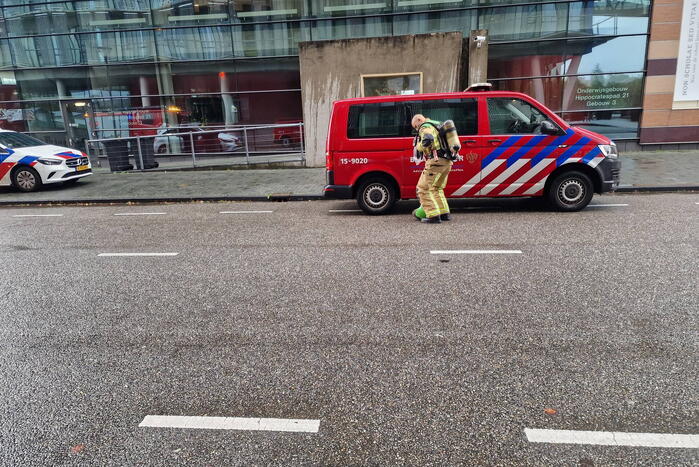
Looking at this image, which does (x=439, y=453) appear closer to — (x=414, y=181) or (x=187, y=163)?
(x=414, y=181)

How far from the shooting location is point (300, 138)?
16562mm

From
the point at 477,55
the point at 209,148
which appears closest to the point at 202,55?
the point at 209,148

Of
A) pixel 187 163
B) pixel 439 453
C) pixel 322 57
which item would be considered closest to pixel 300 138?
pixel 322 57

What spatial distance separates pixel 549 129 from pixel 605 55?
35.7ft

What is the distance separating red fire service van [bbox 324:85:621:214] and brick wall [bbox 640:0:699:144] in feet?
32.7

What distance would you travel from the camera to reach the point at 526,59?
1702cm

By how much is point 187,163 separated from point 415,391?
15.7 meters

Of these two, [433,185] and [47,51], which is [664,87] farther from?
[47,51]

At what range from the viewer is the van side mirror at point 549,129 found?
805 cm

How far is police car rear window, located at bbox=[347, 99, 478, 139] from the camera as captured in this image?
833 centimetres

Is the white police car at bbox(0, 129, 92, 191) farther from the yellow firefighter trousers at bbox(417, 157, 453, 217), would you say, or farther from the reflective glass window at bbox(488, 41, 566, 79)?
the reflective glass window at bbox(488, 41, 566, 79)

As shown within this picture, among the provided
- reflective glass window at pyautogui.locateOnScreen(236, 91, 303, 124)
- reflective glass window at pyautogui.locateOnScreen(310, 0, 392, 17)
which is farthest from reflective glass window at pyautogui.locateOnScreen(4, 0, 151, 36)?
reflective glass window at pyautogui.locateOnScreen(310, 0, 392, 17)

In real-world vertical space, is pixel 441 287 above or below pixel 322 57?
below

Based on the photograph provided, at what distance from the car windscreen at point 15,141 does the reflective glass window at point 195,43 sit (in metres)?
7.13
